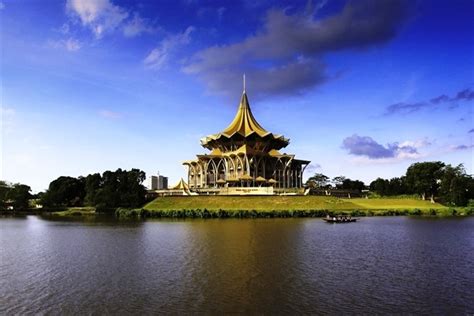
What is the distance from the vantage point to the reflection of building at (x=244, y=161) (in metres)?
92.9

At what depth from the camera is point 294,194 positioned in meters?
76.1

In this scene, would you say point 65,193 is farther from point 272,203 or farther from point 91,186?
point 272,203

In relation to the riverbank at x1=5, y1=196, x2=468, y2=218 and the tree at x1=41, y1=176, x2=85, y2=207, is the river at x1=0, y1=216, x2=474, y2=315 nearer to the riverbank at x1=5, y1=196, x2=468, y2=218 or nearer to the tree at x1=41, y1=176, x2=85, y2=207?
the riverbank at x1=5, y1=196, x2=468, y2=218

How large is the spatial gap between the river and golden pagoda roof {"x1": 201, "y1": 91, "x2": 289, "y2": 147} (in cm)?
5829

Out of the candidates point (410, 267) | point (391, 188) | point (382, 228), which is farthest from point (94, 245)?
point (391, 188)

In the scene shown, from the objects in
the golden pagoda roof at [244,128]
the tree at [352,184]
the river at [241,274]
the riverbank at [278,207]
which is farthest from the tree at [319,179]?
the river at [241,274]

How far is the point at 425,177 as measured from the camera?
84.4 meters

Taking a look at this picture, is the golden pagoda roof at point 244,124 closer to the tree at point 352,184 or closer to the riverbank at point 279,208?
the riverbank at point 279,208

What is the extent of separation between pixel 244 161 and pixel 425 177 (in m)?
36.1

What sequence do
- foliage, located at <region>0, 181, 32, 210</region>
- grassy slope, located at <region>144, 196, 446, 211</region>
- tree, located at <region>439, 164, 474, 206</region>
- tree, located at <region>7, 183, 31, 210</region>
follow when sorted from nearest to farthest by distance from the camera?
grassy slope, located at <region>144, 196, 446, 211</region>
tree, located at <region>439, 164, 474, 206</region>
tree, located at <region>7, 183, 31, 210</region>
foliage, located at <region>0, 181, 32, 210</region>

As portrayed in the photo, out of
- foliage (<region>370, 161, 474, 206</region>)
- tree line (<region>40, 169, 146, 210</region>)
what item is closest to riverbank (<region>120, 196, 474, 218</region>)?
foliage (<region>370, 161, 474, 206</region>)

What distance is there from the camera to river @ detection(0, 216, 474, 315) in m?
17.9

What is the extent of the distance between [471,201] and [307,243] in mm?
59180

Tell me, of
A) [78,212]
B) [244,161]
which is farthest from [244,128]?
[78,212]
